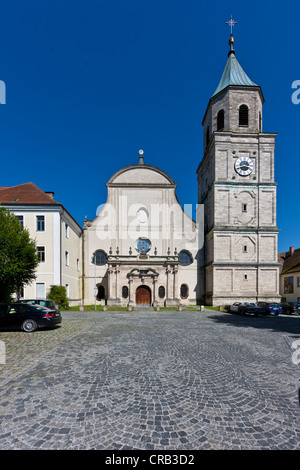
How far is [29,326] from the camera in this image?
11594 mm

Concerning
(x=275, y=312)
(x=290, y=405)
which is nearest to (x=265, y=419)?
(x=290, y=405)

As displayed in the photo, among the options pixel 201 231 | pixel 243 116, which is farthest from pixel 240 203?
pixel 243 116

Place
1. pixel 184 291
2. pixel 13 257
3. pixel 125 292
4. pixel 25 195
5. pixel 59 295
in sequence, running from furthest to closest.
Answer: pixel 184 291, pixel 125 292, pixel 25 195, pixel 59 295, pixel 13 257

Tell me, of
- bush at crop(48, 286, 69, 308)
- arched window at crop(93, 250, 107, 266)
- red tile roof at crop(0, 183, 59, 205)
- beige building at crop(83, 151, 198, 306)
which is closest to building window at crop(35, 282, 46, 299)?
bush at crop(48, 286, 69, 308)

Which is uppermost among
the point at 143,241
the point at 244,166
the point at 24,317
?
the point at 244,166

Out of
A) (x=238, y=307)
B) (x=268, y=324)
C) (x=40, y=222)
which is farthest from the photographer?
(x=40, y=222)

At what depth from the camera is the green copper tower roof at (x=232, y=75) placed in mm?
32497

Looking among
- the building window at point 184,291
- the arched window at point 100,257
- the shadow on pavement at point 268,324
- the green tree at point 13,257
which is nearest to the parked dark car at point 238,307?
the shadow on pavement at point 268,324

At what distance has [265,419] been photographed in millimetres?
3963

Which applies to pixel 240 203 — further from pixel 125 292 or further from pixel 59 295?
pixel 59 295

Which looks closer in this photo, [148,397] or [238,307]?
[148,397]

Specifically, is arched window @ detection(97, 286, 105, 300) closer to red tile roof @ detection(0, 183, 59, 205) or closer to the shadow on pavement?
red tile roof @ detection(0, 183, 59, 205)

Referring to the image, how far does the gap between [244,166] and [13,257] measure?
29.2 metres

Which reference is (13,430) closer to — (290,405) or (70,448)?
(70,448)
